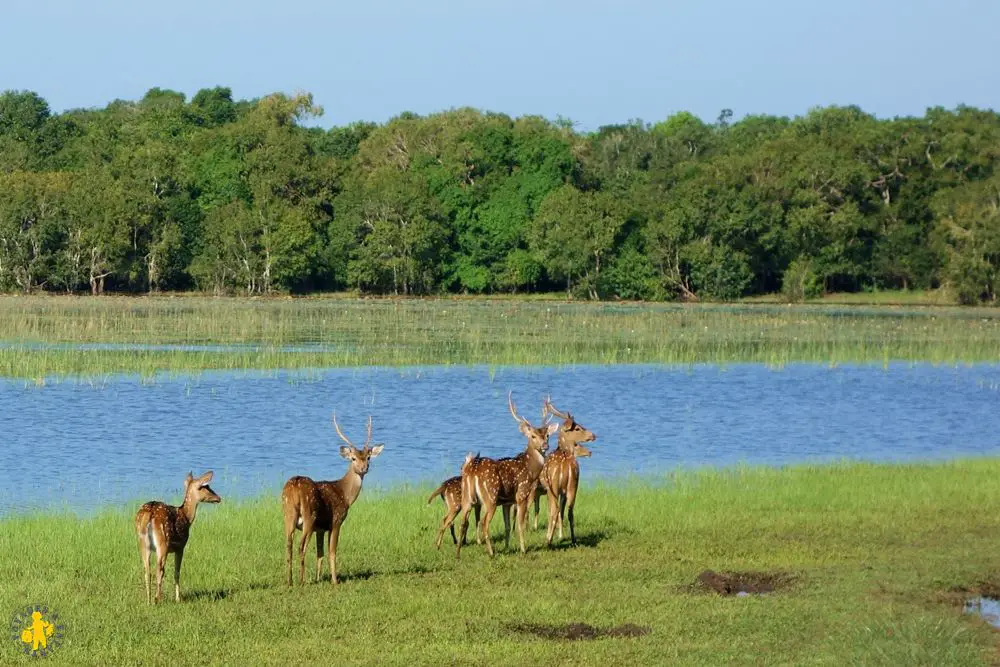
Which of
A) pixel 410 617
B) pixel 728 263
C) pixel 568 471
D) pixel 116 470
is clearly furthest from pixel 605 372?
pixel 728 263

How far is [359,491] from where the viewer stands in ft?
45.3

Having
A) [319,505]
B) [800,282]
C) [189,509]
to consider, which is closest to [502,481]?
[319,505]

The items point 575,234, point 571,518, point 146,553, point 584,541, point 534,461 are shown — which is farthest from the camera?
point 575,234

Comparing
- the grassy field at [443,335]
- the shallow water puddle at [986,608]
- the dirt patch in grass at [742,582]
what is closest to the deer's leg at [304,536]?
the dirt patch in grass at [742,582]

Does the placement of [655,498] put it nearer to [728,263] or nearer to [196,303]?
[196,303]

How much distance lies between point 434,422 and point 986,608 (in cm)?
1602

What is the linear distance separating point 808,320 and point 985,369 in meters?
23.4

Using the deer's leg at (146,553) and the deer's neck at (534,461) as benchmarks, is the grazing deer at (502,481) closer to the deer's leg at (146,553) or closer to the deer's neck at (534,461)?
the deer's neck at (534,461)

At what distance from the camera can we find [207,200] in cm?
9556

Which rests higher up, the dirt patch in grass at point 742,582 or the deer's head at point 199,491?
the deer's head at point 199,491

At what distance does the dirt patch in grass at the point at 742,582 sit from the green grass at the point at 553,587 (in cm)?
17

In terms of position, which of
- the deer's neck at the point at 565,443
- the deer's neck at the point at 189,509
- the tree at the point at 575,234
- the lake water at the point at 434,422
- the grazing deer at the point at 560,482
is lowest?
the lake water at the point at 434,422

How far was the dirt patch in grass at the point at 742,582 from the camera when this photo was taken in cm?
1230

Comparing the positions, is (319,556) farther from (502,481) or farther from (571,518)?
(571,518)
